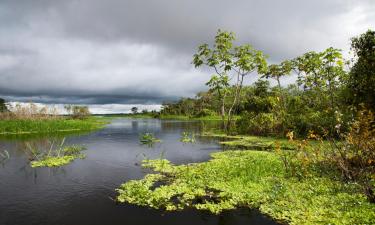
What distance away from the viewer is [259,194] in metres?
14.3

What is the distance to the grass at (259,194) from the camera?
1181 cm

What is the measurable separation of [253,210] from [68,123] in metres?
53.5

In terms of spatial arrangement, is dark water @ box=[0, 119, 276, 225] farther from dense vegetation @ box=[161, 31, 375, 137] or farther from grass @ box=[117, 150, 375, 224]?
dense vegetation @ box=[161, 31, 375, 137]

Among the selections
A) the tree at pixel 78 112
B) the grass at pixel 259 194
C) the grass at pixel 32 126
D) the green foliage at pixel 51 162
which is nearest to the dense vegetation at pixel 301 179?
the grass at pixel 259 194

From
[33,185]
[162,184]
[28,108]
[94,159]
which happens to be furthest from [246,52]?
[28,108]

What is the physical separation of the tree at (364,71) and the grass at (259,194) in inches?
→ 528

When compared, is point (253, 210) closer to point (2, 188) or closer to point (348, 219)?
point (348, 219)

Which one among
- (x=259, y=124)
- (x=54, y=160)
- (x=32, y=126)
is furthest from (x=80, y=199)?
(x=32, y=126)

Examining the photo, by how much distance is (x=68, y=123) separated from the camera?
59.7 m

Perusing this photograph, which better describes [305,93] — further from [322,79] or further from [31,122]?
[31,122]

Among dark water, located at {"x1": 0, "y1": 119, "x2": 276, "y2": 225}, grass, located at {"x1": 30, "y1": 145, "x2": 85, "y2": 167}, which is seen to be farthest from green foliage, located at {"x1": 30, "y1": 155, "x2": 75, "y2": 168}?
dark water, located at {"x1": 0, "y1": 119, "x2": 276, "y2": 225}

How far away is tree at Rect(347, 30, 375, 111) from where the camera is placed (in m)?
26.4

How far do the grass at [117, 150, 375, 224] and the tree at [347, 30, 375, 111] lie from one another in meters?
13.4

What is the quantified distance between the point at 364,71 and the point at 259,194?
19.2 meters
